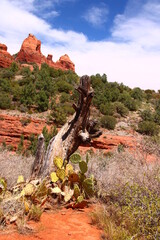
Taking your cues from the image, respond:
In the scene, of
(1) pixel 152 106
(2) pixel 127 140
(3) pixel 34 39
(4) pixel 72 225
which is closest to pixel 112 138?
(2) pixel 127 140

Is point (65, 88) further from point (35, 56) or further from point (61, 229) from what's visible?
point (35, 56)

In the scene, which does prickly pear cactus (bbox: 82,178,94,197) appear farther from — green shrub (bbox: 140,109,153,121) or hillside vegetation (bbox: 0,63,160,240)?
green shrub (bbox: 140,109,153,121)

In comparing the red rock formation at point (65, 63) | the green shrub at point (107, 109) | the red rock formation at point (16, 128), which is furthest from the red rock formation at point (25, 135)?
the red rock formation at point (65, 63)

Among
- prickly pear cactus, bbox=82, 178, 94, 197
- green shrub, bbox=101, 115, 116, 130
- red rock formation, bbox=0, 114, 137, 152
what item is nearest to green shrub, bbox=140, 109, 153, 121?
green shrub, bbox=101, 115, 116, 130

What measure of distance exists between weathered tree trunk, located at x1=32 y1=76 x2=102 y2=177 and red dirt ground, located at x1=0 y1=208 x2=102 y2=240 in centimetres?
117

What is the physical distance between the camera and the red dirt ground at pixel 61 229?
3184 mm

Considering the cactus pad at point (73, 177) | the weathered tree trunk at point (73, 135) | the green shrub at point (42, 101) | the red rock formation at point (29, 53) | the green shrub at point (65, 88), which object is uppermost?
the red rock formation at point (29, 53)

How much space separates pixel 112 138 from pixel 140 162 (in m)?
13.5

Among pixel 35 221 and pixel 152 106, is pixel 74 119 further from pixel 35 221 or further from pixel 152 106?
pixel 152 106

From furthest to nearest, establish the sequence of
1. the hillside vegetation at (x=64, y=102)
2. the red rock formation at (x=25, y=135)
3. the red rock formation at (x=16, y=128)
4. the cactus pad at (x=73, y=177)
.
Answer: the hillside vegetation at (x=64, y=102) < the red rock formation at (x=16, y=128) < the red rock formation at (x=25, y=135) < the cactus pad at (x=73, y=177)

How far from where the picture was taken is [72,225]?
3758mm

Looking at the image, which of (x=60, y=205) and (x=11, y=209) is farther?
(x=60, y=205)

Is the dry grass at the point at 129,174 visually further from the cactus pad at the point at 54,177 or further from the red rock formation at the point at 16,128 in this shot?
the red rock formation at the point at 16,128

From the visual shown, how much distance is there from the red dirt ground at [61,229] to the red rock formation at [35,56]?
178ft
